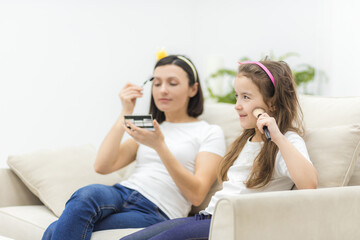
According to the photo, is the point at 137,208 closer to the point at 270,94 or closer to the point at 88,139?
the point at 270,94

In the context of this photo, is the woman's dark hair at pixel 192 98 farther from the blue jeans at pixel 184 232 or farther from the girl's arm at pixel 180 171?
the blue jeans at pixel 184 232

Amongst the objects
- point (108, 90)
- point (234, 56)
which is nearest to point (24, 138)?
point (108, 90)

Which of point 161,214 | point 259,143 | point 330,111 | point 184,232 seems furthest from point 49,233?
point 330,111

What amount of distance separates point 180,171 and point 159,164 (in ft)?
0.73

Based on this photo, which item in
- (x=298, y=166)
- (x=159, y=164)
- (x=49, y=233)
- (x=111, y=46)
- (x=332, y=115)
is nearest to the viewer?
(x=298, y=166)

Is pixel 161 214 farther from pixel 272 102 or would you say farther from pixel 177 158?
pixel 272 102

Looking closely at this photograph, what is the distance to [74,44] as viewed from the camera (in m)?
3.80

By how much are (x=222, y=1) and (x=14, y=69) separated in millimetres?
1827

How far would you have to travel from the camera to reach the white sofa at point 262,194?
1276 mm

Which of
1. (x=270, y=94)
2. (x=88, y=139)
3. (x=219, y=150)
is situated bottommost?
(x=88, y=139)

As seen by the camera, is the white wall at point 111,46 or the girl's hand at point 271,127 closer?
the girl's hand at point 271,127

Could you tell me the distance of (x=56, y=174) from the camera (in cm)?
219

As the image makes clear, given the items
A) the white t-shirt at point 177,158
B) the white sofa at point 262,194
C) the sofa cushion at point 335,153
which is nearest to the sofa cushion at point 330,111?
the white sofa at point 262,194

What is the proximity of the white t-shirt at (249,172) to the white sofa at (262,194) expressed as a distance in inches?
5.4
